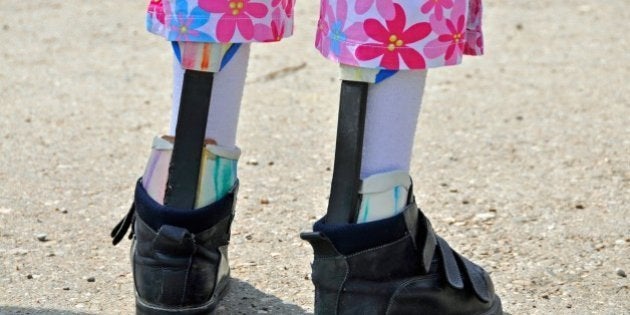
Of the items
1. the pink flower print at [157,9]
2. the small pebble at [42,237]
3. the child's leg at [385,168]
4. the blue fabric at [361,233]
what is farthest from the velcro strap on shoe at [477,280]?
the small pebble at [42,237]

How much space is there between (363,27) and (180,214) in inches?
16.6

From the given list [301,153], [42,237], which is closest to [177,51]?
[42,237]

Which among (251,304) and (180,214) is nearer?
(180,214)

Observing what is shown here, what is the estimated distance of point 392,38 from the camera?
1.53 metres

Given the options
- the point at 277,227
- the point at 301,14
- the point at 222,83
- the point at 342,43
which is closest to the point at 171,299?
the point at 222,83

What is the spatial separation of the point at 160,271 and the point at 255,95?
164 cm

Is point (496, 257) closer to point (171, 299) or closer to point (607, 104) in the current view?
point (171, 299)

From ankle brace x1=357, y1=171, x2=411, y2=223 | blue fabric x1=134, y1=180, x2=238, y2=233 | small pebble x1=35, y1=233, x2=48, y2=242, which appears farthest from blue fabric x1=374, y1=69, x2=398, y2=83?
small pebble x1=35, y1=233, x2=48, y2=242

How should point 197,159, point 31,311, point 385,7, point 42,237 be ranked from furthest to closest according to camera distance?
point 42,237
point 31,311
point 197,159
point 385,7

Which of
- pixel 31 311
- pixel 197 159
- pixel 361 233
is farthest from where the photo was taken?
pixel 31 311

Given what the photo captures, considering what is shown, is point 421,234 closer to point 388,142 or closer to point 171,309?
point 388,142

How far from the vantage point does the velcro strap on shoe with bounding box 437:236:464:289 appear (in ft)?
5.59

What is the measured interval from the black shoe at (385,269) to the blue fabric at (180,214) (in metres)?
0.19

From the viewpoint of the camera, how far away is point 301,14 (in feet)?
13.9
